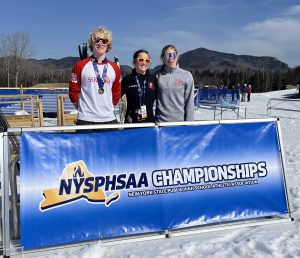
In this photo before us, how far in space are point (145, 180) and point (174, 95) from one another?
1.20 metres

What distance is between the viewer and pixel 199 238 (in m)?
4.07

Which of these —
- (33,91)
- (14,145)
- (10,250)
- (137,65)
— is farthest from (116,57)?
(33,91)

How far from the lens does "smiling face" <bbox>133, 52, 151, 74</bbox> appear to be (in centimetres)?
451

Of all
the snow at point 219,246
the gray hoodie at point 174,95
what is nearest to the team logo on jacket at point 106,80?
the gray hoodie at point 174,95

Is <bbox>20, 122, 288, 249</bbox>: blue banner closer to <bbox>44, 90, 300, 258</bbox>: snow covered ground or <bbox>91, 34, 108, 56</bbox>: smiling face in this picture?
<bbox>44, 90, 300, 258</bbox>: snow covered ground

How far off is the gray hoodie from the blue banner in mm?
455

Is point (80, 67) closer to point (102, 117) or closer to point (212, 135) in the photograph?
point (102, 117)

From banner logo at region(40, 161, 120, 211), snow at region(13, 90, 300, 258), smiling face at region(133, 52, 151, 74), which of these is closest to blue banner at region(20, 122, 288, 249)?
banner logo at region(40, 161, 120, 211)

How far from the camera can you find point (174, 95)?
4668mm

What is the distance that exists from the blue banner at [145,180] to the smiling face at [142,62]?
0.84 m

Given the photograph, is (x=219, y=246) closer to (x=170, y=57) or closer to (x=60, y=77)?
(x=170, y=57)

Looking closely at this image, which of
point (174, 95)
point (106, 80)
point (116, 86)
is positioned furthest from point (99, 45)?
point (174, 95)

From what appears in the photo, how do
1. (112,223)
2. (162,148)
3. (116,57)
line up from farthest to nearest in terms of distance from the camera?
(116,57)
(162,148)
(112,223)

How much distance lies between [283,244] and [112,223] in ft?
5.79
